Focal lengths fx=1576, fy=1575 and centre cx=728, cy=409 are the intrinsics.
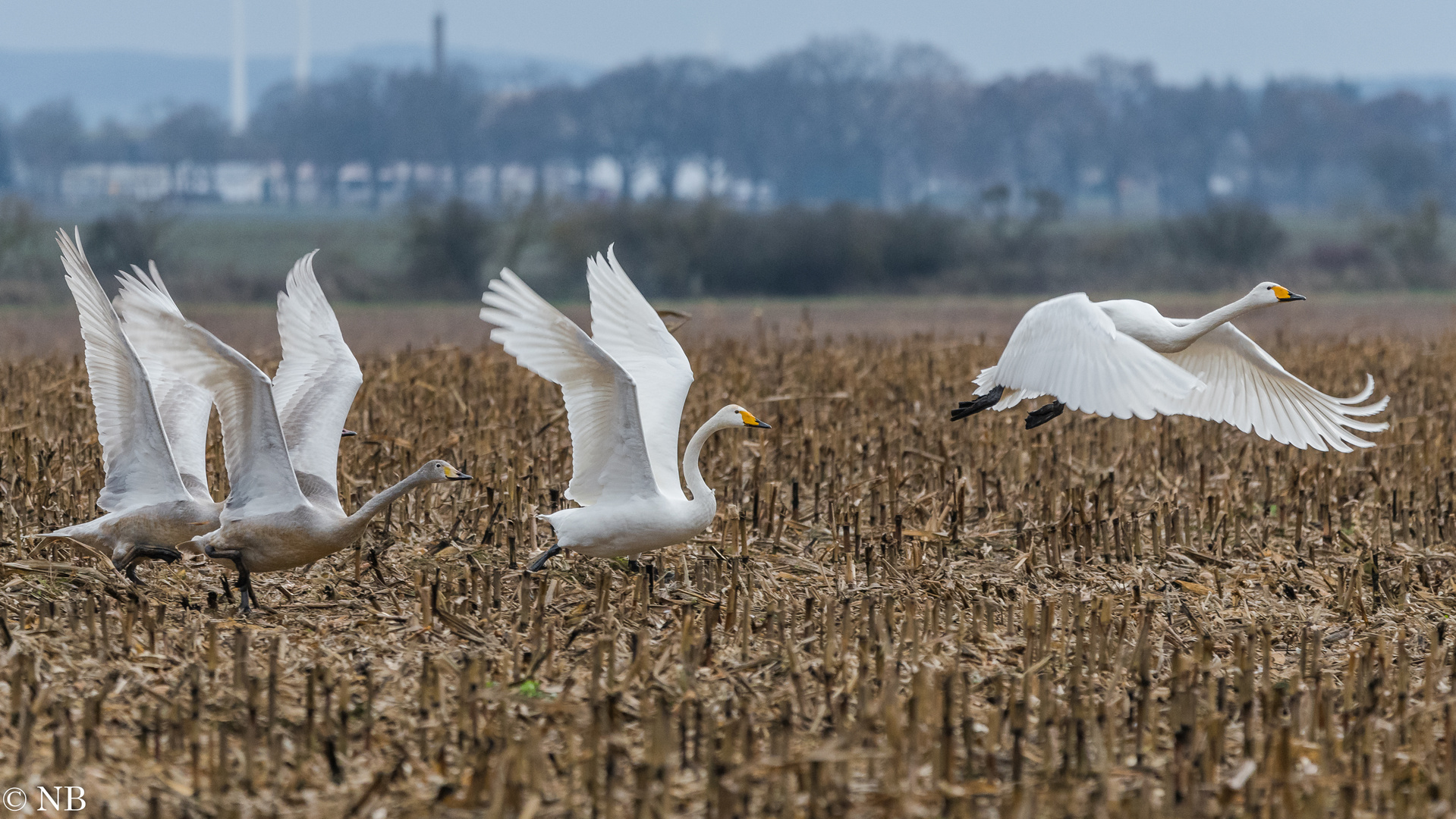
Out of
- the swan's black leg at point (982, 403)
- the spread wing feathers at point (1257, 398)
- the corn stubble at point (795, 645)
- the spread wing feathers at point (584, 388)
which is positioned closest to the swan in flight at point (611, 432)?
the spread wing feathers at point (584, 388)

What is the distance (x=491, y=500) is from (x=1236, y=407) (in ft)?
14.7

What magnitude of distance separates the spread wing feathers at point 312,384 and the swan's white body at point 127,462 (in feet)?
1.60

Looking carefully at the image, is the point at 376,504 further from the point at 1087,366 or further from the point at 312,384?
the point at 1087,366

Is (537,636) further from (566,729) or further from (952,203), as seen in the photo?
(952,203)

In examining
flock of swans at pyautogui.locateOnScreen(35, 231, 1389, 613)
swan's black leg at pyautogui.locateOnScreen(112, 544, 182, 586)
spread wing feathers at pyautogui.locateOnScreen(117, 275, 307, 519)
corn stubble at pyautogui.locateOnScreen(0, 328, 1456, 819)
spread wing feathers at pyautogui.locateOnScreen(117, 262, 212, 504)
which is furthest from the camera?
spread wing feathers at pyautogui.locateOnScreen(117, 262, 212, 504)

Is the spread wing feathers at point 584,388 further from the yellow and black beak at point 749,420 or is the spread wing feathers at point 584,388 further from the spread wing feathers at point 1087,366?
the spread wing feathers at point 1087,366

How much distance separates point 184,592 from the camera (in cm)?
741

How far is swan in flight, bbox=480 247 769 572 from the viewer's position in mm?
7047

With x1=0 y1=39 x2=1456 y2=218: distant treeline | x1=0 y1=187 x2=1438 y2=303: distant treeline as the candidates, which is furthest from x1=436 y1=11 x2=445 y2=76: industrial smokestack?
x1=0 y1=187 x2=1438 y2=303: distant treeline

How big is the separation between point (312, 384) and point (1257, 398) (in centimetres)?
549

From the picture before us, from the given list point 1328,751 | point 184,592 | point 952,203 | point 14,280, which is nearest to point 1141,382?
point 1328,751

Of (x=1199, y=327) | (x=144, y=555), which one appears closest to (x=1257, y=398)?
(x=1199, y=327)

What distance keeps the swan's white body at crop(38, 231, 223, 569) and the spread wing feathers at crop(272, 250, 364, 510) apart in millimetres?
488

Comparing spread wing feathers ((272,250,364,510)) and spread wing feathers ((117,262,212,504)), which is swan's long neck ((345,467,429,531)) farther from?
spread wing feathers ((117,262,212,504))
